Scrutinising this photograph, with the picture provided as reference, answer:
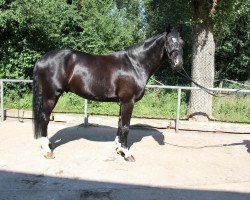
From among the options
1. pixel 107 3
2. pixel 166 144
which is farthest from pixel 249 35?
pixel 166 144

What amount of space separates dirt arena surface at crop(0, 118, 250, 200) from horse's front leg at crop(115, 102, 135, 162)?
125 mm

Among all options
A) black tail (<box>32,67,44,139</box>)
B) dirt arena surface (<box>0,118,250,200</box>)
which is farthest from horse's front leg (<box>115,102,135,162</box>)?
black tail (<box>32,67,44,139</box>)

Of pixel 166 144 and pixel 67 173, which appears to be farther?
pixel 166 144

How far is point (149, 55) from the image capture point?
5.48m

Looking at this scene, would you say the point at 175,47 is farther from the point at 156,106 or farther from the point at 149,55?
the point at 156,106

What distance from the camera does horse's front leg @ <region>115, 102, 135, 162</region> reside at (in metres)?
5.47

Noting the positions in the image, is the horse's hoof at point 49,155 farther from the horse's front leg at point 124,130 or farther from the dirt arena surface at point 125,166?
the horse's front leg at point 124,130

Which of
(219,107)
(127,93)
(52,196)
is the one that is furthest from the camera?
Answer: (219,107)

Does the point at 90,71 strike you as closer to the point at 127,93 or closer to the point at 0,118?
the point at 127,93

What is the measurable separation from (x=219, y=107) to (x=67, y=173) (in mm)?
5708

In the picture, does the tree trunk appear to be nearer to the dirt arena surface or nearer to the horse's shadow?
the dirt arena surface

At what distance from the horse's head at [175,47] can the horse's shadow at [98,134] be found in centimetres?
205

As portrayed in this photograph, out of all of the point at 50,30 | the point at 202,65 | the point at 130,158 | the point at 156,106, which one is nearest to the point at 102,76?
the point at 130,158

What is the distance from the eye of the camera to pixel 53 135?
6977mm
